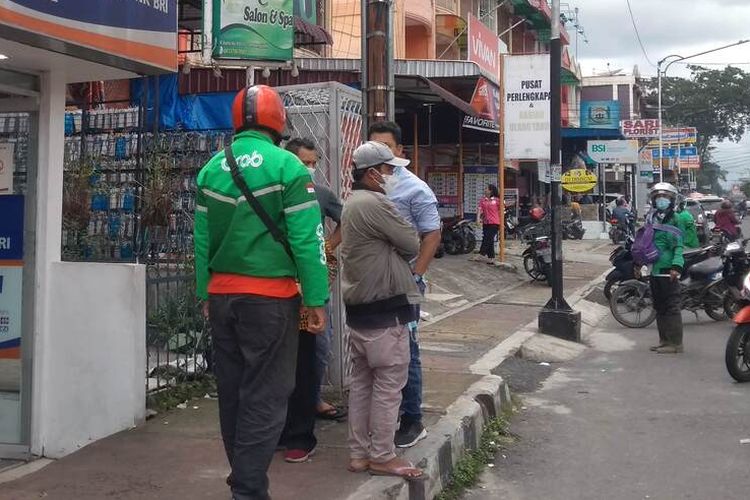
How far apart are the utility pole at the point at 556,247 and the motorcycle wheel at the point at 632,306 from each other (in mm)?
1158

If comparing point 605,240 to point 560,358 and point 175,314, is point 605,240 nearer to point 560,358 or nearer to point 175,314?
point 560,358

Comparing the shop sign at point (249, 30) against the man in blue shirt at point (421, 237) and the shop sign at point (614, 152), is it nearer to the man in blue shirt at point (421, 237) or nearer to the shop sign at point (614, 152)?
the man in blue shirt at point (421, 237)

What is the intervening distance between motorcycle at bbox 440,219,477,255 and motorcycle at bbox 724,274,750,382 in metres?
10.7

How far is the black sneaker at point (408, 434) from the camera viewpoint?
4688 millimetres

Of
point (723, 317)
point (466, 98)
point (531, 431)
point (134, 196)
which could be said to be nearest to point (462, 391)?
point (531, 431)

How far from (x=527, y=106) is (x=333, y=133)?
9318 millimetres

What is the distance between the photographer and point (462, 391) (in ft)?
20.6

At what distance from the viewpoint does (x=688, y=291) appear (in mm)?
10688

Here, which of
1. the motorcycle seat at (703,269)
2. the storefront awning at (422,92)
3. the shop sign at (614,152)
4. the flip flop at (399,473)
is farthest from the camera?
the shop sign at (614,152)

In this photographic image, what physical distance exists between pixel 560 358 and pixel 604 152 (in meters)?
20.1

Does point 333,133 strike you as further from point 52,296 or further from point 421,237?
point 52,296

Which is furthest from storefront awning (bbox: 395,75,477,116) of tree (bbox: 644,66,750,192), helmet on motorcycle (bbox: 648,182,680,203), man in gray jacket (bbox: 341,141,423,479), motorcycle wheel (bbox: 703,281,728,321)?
tree (bbox: 644,66,750,192)

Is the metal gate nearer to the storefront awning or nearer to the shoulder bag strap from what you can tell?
the shoulder bag strap

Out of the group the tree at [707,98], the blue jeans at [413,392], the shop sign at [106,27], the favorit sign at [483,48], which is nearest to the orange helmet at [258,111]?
the shop sign at [106,27]
